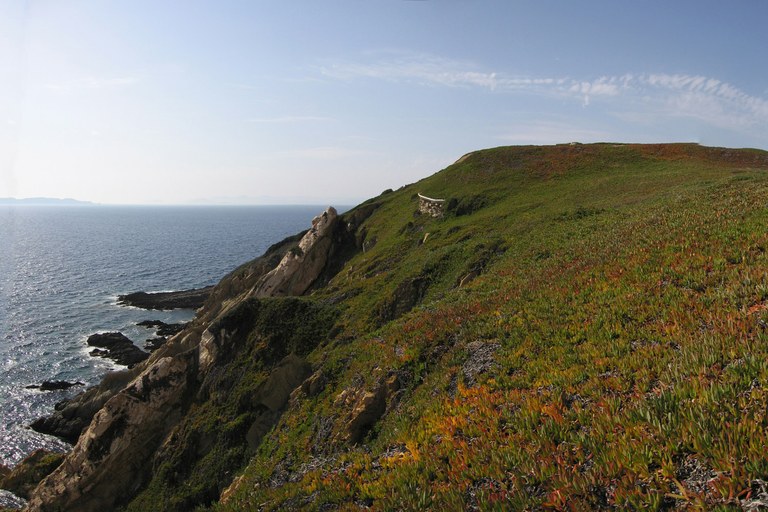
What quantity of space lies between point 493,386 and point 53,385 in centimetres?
6230

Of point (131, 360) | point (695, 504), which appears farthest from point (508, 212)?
point (131, 360)

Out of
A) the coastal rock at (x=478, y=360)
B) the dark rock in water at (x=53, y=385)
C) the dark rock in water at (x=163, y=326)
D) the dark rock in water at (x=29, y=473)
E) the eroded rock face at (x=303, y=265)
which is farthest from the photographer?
the dark rock in water at (x=163, y=326)

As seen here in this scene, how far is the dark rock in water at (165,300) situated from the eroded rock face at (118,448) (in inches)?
2358

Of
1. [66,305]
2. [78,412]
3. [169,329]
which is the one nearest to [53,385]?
[78,412]

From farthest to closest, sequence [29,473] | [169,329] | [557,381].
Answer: [169,329] → [29,473] → [557,381]

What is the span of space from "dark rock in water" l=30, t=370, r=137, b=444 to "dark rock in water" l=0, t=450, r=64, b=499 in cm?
616

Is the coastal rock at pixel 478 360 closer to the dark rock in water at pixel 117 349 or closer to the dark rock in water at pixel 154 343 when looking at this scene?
the dark rock in water at pixel 117 349

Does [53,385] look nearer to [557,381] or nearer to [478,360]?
[478,360]

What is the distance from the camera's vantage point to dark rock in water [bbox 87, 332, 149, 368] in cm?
5900

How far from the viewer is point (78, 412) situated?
44.7m

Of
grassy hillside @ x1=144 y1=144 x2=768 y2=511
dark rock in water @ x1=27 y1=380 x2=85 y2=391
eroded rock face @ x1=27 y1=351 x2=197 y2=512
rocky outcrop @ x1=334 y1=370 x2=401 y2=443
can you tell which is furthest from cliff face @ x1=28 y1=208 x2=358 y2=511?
dark rock in water @ x1=27 y1=380 x2=85 y2=391

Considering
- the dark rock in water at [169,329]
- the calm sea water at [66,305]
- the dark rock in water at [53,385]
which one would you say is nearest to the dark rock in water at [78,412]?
the calm sea water at [66,305]

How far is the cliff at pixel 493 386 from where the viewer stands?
7.59 meters

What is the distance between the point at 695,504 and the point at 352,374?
15842 millimetres
